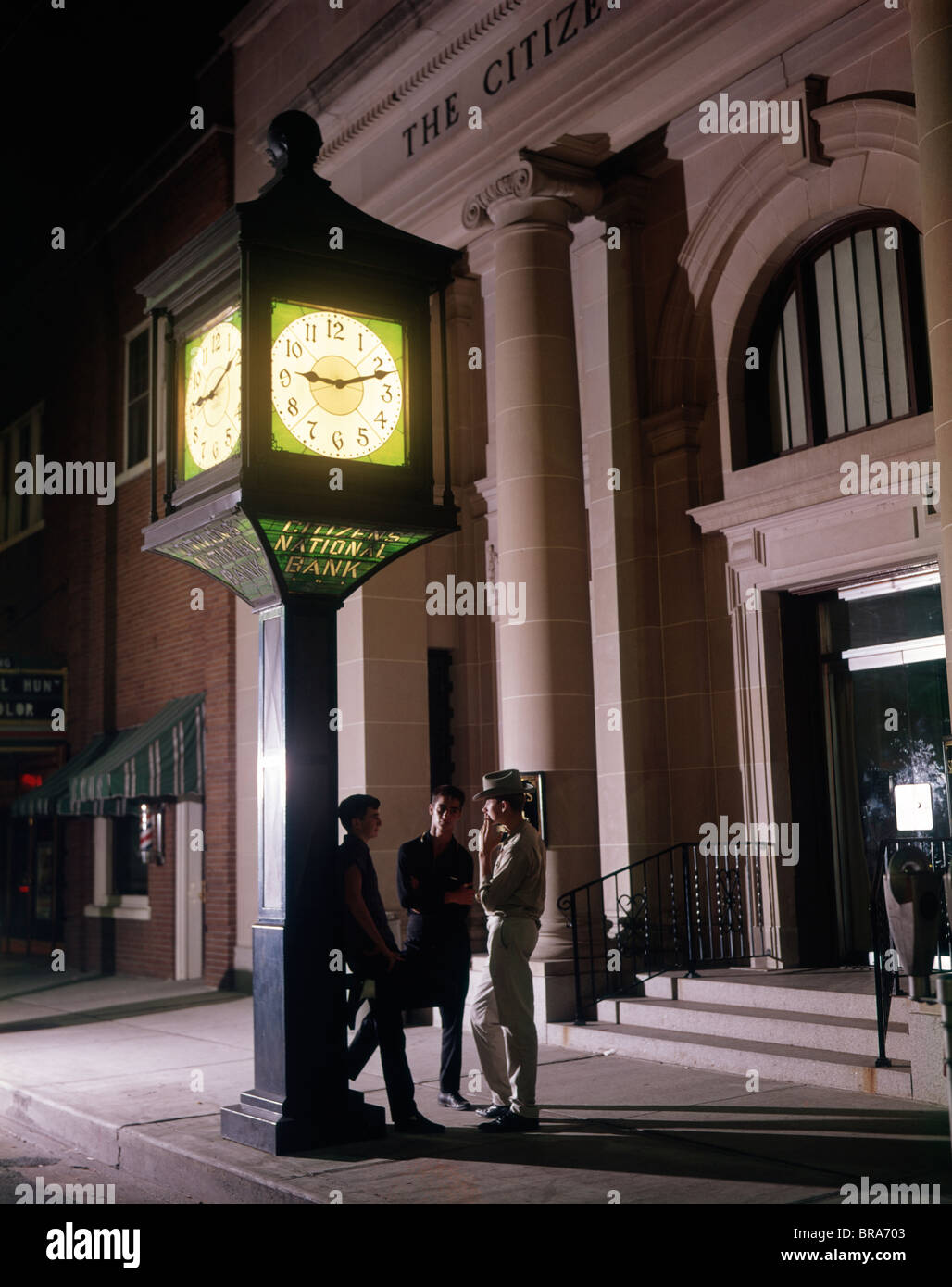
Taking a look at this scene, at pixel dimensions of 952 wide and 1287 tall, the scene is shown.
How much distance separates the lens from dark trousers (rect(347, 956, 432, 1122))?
7043 mm

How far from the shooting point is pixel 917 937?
7.61 meters

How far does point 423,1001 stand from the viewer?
7.31 meters

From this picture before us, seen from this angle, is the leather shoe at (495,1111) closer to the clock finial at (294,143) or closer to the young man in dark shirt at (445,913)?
the young man in dark shirt at (445,913)

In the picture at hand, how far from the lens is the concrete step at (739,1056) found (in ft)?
25.5

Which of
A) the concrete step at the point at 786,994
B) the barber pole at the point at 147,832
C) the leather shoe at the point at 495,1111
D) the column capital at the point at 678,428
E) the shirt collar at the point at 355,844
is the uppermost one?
the column capital at the point at 678,428

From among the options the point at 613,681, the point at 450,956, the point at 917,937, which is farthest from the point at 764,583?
the point at 450,956

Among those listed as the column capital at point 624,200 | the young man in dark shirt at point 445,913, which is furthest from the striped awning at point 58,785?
the young man in dark shirt at point 445,913

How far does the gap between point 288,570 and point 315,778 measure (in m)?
1.11

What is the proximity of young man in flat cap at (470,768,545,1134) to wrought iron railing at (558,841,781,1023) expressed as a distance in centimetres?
316

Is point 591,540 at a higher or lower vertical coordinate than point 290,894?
higher

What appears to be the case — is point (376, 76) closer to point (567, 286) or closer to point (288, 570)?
point (567, 286)

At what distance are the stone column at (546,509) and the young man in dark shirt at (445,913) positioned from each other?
3.24 metres

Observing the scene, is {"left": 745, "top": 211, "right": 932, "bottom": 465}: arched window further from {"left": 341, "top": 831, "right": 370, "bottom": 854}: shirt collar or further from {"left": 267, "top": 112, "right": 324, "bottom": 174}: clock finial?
{"left": 341, "top": 831, "right": 370, "bottom": 854}: shirt collar
